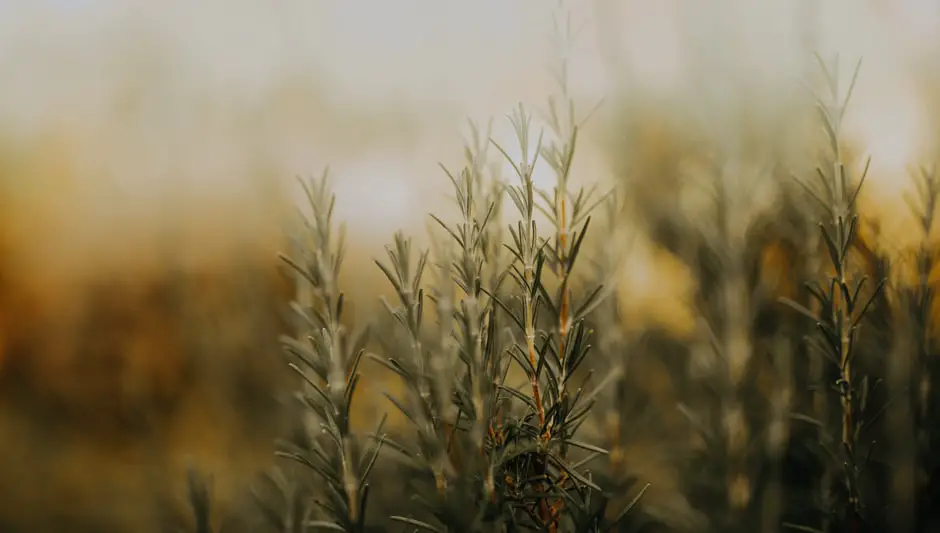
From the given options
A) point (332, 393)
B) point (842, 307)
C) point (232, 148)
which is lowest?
point (332, 393)

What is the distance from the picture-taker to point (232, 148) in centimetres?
100

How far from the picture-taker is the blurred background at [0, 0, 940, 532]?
973 mm

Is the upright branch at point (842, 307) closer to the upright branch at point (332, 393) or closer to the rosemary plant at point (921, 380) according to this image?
the rosemary plant at point (921, 380)

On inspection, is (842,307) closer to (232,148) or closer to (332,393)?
(332,393)

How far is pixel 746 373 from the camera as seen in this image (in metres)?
0.83

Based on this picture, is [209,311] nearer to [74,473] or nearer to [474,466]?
[74,473]

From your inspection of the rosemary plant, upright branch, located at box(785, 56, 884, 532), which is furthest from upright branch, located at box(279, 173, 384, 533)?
the rosemary plant

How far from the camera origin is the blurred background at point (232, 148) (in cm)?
97

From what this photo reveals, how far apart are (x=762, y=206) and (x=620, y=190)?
19 centimetres

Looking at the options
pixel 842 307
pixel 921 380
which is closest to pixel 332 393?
pixel 842 307

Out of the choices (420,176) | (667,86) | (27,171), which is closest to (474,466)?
(420,176)

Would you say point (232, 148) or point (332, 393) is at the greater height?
point (232, 148)

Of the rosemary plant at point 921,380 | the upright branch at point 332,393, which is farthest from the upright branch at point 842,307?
the upright branch at point 332,393

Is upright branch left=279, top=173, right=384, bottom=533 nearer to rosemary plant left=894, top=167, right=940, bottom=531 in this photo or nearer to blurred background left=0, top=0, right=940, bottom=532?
blurred background left=0, top=0, right=940, bottom=532
